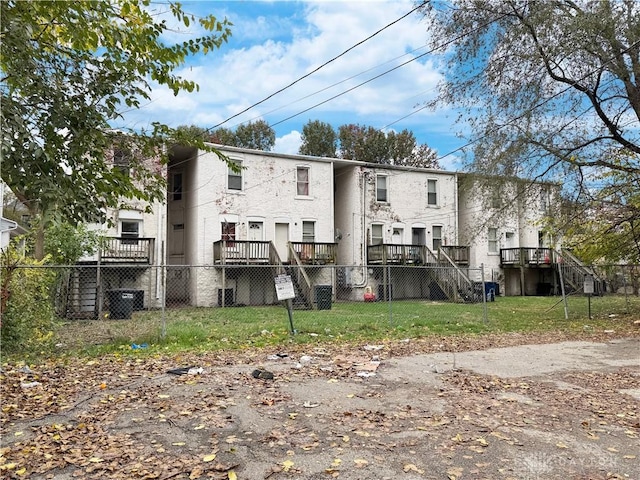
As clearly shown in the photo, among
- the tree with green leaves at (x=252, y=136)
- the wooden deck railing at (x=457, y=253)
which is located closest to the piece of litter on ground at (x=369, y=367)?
the wooden deck railing at (x=457, y=253)

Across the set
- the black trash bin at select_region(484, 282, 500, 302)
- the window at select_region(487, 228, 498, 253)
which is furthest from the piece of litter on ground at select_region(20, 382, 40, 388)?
the window at select_region(487, 228, 498, 253)

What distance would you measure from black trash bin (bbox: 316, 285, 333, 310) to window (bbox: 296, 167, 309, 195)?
689cm

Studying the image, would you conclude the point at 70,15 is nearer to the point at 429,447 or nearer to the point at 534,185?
the point at 429,447

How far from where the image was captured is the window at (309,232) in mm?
24013

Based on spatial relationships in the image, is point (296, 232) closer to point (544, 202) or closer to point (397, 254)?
point (397, 254)

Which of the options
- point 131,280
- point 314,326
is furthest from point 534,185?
point 131,280

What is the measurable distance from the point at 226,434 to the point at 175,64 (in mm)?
3763

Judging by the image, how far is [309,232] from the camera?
2412 cm

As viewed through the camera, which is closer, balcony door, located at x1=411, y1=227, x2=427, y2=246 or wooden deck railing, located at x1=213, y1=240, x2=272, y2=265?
wooden deck railing, located at x1=213, y1=240, x2=272, y2=265

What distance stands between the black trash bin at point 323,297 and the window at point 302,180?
689 cm

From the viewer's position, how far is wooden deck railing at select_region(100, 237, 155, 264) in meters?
19.3

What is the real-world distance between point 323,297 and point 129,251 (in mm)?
8139

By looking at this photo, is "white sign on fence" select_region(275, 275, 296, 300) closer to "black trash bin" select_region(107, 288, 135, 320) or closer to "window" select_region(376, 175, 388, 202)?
"black trash bin" select_region(107, 288, 135, 320)

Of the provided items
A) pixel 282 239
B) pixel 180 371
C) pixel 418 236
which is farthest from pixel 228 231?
pixel 180 371
